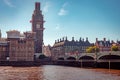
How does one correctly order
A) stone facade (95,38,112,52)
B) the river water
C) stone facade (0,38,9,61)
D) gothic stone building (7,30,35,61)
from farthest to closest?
stone facade (95,38,112,52)
stone facade (0,38,9,61)
gothic stone building (7,30,35,61)
the river water

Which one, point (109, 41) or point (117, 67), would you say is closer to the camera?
point (117, 67)

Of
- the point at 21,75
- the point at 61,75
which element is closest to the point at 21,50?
the point at 21,75

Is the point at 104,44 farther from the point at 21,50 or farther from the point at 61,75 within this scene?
the point at 61,75

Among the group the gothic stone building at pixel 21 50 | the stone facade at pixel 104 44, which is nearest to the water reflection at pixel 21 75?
the gothic stone building at pixel 21 50

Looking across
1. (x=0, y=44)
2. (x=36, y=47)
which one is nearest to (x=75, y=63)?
(x=0, y=44)

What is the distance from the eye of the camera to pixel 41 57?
17925cm

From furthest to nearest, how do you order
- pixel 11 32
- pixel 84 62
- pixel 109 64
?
pixel 11 32 → pixel 84 62 → pixel 109 64

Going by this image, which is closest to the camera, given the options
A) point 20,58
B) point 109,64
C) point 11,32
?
point 109,64

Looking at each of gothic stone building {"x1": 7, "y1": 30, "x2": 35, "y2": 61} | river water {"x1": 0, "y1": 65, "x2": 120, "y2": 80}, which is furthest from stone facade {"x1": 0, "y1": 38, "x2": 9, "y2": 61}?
river water {"x1": 0, "y1": 65, "x2": 120, "y2": 80}

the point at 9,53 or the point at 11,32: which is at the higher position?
the point at 11,32

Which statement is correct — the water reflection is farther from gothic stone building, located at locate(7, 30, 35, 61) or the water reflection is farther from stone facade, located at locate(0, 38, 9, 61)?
stone facade, located at locate(0, 38, 9, 61)

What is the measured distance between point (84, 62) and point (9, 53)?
58.1m

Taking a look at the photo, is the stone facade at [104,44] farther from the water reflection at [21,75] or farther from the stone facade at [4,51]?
the water reflection at [21,75]

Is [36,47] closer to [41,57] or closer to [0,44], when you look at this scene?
[41,57]
